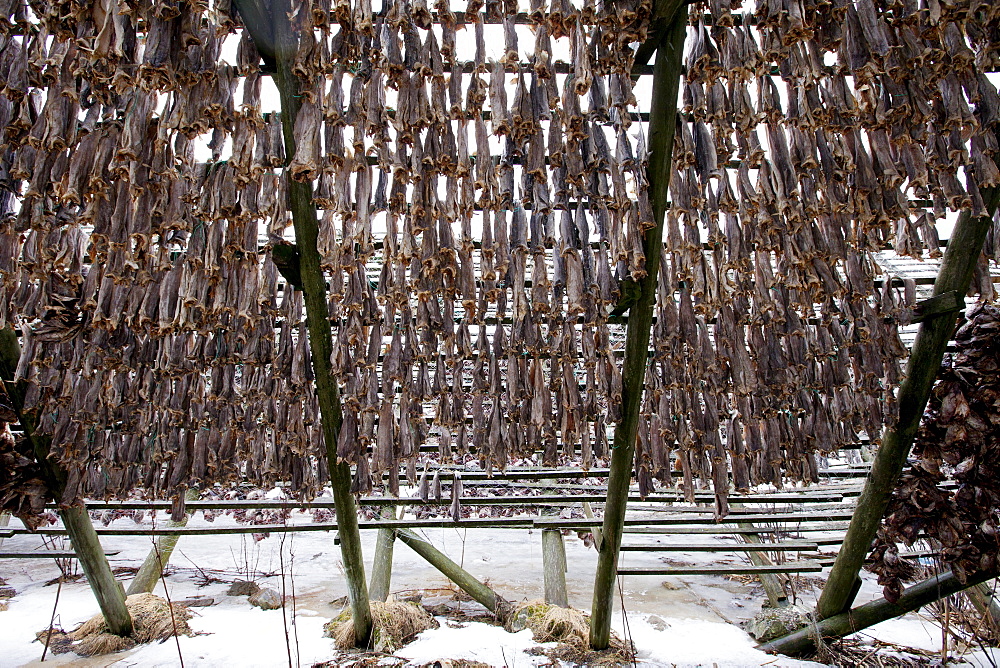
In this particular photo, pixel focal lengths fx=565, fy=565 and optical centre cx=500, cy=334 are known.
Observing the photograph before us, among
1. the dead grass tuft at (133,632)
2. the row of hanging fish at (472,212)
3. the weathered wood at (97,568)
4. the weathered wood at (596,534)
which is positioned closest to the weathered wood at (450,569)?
the weathered wood at (596,534)

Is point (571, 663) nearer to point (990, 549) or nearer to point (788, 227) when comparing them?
point (990, 549)

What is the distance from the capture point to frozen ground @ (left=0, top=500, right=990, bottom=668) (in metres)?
5.13

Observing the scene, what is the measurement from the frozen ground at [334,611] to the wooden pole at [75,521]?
40 centimetres

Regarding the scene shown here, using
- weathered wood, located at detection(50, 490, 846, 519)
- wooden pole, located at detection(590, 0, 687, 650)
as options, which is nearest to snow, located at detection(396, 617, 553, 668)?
wooden pole, located at detection(590, 0, 687, 650)

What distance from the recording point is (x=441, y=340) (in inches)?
141

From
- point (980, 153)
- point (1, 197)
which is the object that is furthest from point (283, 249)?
point (980, 153)

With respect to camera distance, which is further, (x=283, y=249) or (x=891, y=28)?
(x=283, y=249)

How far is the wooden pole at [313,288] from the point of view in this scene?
2.37 metres

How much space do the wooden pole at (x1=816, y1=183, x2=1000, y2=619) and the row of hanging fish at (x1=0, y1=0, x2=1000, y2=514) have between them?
170mm

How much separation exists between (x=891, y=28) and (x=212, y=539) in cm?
1388

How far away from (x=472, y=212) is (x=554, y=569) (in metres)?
4.72

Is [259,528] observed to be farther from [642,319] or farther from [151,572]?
[642,319]

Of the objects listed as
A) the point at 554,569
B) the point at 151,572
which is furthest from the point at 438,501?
the point at 151,572

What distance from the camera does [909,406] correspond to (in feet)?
12.8
